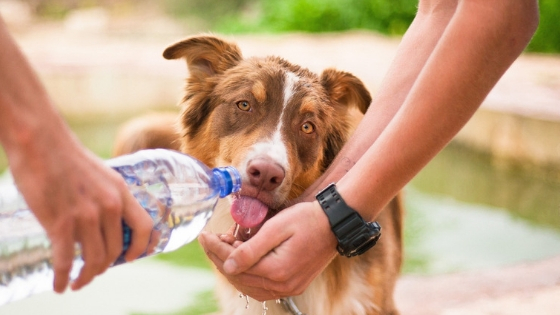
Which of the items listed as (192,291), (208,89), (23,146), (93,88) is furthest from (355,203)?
(93,88)

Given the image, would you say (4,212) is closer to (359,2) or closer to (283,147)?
(283,147)

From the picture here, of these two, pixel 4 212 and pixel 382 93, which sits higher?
pixel 382 93

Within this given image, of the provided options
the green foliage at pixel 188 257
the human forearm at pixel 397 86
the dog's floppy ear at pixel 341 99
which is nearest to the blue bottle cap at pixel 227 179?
the human forearm at pixel 397 86

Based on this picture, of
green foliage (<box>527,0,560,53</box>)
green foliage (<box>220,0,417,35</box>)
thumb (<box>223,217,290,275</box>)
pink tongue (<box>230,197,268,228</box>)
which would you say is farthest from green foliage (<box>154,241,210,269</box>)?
green foliage (<box>220,0,417,35</box>)

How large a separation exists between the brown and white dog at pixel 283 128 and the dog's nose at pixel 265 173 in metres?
0.10

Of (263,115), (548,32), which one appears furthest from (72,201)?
(548,32)

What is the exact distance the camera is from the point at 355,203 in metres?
1.91

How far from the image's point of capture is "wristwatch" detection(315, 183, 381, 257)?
1881 millimetres

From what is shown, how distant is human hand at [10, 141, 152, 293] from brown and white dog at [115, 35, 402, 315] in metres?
1.27

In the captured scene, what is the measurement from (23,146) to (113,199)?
0.18 meters

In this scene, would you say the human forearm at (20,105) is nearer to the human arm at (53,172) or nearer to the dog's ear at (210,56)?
the human arm at (53,172)

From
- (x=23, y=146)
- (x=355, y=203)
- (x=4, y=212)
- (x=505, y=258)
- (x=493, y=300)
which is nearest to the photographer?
(x=23, y=146)

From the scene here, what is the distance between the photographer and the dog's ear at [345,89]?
9.43ft

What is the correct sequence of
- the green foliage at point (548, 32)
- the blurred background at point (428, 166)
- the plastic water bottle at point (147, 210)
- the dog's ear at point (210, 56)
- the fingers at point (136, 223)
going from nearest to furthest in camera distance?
the fingers at point (136, 223) → the plastic water bottle at point (147, 210) → the dog's ear at point (210, 56) → the blurred background at point (428, 166) → the green foliage at point (548, 32)
